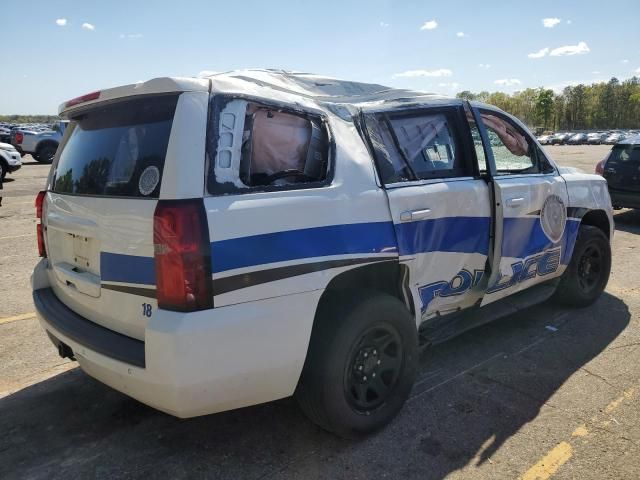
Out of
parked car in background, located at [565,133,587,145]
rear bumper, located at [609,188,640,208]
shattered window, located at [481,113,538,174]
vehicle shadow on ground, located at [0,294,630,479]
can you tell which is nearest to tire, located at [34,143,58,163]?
rear bumper, located at [609,188,640,208]

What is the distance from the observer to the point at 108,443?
2.86 metres

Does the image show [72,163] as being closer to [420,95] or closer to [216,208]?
[216,208]

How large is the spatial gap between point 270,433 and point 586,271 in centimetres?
354

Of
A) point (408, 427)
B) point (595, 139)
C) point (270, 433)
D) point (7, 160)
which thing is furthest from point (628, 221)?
point (595, 139)

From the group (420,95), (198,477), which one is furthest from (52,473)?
(420,95)

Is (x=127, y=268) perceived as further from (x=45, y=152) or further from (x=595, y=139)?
(x=595, y=139)

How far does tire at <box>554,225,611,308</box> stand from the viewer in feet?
15.6

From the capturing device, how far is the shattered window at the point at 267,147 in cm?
241

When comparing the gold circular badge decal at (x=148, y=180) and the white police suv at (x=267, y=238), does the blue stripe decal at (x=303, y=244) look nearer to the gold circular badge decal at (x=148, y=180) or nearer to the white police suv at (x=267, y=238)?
the white police suv at (x=267, y=238)

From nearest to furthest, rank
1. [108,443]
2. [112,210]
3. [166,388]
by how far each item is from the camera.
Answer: [166,388] < [112,210] < [108,443]

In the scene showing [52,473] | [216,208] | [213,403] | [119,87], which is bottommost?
[52,473]

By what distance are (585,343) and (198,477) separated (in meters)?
3.19

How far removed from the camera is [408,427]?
3.02 meters

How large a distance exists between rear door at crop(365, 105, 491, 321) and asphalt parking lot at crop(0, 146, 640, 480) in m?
0.60
